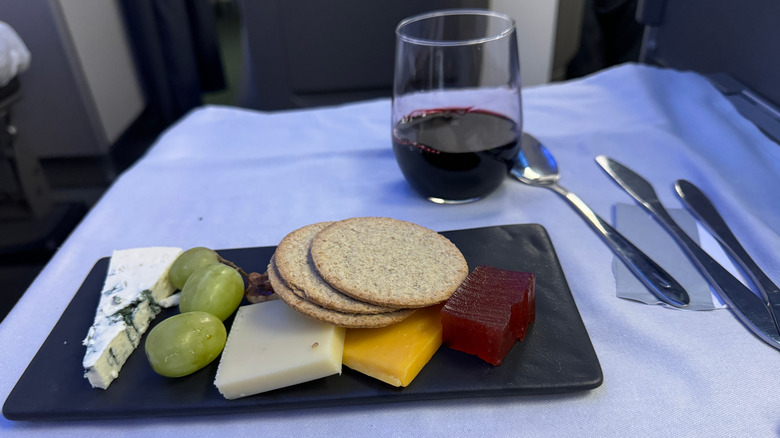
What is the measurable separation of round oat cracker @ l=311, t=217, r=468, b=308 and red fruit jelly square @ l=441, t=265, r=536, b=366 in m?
0.03

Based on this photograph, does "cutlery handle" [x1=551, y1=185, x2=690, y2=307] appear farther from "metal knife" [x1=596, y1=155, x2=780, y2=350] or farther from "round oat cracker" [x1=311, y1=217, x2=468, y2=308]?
"round oat cracker" [x1=311, y1=217, x2=468, y2=308]

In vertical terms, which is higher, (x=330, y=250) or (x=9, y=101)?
(x=330, y=250)

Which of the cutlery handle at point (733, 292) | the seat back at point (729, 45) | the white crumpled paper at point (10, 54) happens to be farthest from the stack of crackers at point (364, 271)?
the white crumpled paper at point (10, 54)

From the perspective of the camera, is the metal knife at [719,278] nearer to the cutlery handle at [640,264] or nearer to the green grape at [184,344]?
the cutlery handle at [640,264]

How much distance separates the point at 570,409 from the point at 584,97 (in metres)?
0.80

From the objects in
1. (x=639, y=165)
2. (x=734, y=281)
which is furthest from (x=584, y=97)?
(x=734, y=281)

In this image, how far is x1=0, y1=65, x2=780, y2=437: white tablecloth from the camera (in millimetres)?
457

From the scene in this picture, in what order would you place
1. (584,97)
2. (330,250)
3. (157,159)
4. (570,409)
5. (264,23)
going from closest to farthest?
1. (570,409)
2. (330,250)
3. (157,159)
4. (584,97)
5. (264,23)

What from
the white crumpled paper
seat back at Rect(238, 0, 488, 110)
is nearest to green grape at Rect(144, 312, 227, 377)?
seat back at Rect(238, 0, 488, 110)

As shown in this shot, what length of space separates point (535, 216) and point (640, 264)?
168mm

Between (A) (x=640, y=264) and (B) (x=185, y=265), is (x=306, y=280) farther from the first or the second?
(A) (x=640, y=264)

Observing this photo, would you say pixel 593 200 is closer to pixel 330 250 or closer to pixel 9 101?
pixel 330 250

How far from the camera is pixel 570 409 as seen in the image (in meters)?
0.46

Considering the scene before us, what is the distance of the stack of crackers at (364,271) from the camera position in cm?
50
